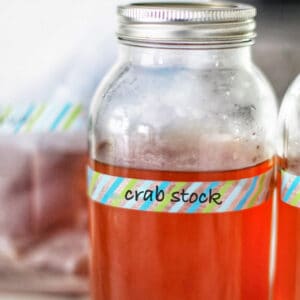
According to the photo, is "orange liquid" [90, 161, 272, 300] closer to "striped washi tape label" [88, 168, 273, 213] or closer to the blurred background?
"striped washi tape label" [88, 168, 273, 213]

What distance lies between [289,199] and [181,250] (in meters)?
0.08

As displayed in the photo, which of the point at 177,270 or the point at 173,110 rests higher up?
the point at 173,110

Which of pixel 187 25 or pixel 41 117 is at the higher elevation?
pixel 187 25

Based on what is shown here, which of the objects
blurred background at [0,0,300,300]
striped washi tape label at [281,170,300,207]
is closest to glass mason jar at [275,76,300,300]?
striped washi tape label at [281,170,300,207]

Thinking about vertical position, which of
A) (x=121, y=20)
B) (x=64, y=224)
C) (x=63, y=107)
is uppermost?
(x=121, y=20)

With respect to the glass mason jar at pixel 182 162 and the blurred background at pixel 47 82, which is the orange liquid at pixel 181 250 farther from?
the blurred background at pixel 47 82

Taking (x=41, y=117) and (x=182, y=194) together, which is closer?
(x=182, y=194)

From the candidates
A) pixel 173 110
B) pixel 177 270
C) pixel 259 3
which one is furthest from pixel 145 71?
pixel 259 3

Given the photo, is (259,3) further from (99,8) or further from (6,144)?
(6,144)

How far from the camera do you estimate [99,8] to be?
25.7 inches

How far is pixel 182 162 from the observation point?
0.48 m

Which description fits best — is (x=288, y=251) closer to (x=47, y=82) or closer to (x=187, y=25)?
(x=187, y=25)

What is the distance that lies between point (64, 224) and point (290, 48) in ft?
0.97

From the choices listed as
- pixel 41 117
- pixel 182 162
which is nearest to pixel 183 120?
pixel 182 162
